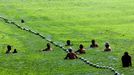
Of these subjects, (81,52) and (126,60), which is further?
(81,52)

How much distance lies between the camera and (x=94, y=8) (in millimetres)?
123375

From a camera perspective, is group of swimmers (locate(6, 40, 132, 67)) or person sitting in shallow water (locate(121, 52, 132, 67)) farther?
group of swimmers (locate(6, 40, 132, 67))

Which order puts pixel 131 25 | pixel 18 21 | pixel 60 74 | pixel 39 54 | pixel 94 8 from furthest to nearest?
pixel 94 8, pixel 18 21, pixel 131 25, pixel 39 54, pixel 60 74

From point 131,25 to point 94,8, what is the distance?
33781 mm

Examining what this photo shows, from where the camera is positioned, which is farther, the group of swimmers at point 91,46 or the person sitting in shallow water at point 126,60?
the group of swimmers at point 91,46

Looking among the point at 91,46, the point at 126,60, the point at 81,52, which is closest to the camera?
the point at 126,60

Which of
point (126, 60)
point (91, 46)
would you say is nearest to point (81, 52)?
point (91, 46)

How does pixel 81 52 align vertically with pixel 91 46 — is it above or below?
below

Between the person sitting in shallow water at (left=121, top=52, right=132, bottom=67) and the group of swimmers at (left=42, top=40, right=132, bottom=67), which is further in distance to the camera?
the group of swimmers at (left=42, top=40, right=132, bottom=67)

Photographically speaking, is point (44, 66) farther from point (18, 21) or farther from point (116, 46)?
point (18, 21)

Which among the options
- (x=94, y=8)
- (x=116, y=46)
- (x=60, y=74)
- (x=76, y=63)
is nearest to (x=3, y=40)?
(x=116, y=46)

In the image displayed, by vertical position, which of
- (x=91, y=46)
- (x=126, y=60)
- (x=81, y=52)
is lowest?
(x=126, y=60)

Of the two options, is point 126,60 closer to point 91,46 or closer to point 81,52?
point 81,52

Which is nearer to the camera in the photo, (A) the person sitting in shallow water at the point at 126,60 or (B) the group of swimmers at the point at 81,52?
(A) the person sitting in shallow water at the point at 126,60
